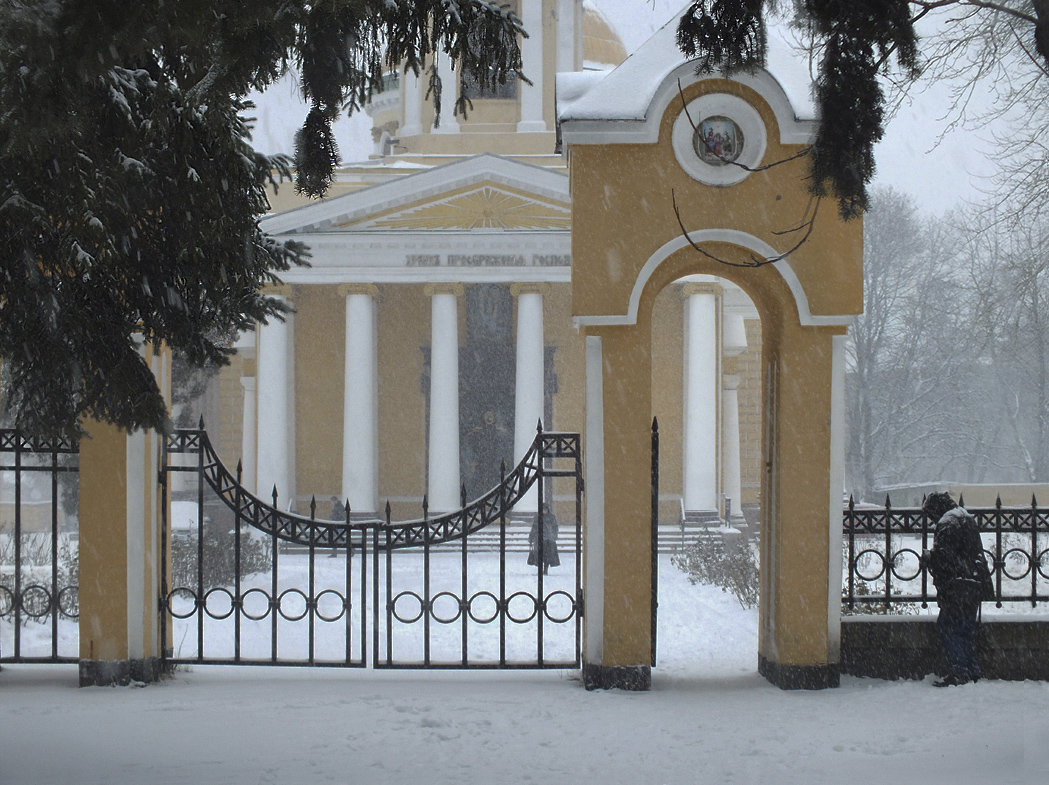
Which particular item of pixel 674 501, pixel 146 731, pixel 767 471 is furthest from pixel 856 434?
pixel 146 731

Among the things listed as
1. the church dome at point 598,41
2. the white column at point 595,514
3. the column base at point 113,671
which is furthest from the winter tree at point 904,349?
the column base at point 113,671

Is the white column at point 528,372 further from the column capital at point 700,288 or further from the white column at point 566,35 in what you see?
the white column at point 566,35

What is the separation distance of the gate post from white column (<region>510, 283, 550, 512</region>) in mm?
10363

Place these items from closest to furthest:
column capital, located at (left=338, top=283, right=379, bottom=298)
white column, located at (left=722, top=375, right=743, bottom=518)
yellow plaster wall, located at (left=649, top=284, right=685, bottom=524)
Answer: column capital, located at (left=338, top=283, right=379, bottom=298)
white column, located at (left=722, top=375, right=743, bottom=518)
yellow plaster wall, located at (left=649, top=284, right=685, bottom=524)

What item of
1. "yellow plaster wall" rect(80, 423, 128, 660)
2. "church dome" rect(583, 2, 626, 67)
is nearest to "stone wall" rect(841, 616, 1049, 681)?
"yellow plaster wall" rect(80, 423, 128, 660)

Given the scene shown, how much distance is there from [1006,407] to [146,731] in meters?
34.2

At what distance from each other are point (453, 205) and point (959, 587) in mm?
12208

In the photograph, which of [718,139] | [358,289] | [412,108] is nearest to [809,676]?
[718,139]

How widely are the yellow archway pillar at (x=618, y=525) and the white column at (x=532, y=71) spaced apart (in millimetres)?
16695

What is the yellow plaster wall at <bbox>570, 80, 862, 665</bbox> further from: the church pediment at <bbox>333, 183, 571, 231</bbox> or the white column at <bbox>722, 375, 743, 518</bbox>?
the white column at <bbox>722, 375, 743, 518</bbox>

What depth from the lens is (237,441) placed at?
22.7m

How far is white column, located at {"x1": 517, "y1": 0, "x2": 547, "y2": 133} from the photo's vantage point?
22297 mm

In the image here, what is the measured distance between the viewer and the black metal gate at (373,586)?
674 centimetres

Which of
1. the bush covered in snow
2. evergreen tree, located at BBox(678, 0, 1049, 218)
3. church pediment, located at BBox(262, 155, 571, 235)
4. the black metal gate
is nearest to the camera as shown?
evergreen tree, located at BBox(678, 0, 1049, 218)
